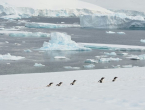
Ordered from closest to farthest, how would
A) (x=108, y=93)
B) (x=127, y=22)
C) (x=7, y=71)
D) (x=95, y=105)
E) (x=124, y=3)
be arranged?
(x=95, y=105)
(x=108, y=93)
(x=7, y=71)
(x=127, y=22)
(x=124, y=3)

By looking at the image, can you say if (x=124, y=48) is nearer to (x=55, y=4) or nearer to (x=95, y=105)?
(x=95, y=105)

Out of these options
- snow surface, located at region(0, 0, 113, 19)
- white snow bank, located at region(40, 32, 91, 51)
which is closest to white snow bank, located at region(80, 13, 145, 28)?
white snow bank, located at region(40, 32, 91, 51)

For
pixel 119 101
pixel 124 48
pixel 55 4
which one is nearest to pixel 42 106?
pixel 119 101

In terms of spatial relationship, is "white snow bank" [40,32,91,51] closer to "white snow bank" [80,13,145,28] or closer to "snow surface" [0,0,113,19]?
"white snow bank" [80,13,145,28]

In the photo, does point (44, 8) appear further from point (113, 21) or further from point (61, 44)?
point (61, 44)

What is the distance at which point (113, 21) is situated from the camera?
56.6 metres

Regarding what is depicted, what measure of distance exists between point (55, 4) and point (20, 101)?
107291mm

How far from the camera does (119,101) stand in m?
6.46

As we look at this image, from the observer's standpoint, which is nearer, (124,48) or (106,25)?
(124,48)

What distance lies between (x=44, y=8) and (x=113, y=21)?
50.9m

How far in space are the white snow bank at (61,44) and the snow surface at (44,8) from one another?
5828 centimetres

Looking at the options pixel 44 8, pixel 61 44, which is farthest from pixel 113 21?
pixel 44 8

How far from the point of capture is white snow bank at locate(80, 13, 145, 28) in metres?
54.5

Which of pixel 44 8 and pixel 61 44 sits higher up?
pixel 44 8
